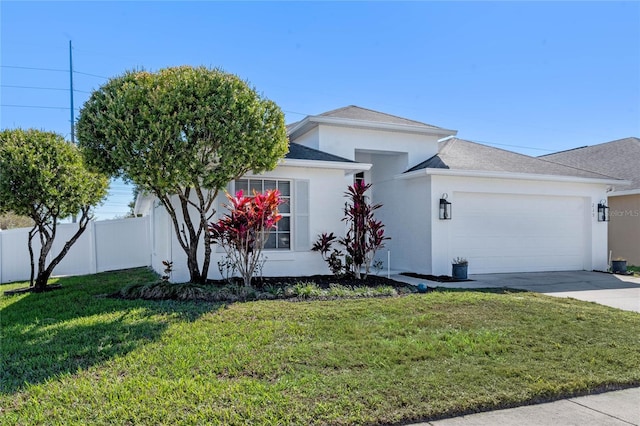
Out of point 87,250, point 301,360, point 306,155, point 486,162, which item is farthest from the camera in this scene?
point 87,250

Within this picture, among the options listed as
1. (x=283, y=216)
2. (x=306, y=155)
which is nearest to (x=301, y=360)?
(x=283, y=216)

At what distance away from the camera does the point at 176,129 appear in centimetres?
749

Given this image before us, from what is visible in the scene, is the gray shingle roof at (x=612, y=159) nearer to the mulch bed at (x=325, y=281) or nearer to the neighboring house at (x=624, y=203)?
the neighboring house at (x=624, y=203)

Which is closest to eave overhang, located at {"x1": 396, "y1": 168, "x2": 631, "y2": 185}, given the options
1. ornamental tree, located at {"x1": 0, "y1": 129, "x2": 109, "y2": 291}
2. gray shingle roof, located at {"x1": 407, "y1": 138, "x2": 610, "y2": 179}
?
gray shingle roof, located at {"x1": 407, "y1": 138, "x2": 610, "y2": 179}

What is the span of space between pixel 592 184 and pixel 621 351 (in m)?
10.2

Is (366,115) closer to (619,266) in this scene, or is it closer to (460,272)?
(460,272)

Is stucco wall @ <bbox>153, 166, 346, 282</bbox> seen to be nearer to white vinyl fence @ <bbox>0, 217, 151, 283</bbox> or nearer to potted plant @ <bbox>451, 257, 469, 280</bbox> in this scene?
potted plant @ <bbox>451, 257, 469, 280</bbox>

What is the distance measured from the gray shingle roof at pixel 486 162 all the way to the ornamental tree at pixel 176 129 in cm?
600

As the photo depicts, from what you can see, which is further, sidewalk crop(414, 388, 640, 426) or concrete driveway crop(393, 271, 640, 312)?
concrete driveway crop(393, 271, 640, 312)

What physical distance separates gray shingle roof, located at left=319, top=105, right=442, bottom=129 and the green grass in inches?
293

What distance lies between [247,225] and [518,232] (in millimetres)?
8705

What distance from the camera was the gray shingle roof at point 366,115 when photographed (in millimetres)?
13356

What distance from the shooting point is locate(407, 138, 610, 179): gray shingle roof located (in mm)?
12520

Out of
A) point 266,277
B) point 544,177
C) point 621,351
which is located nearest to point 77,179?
point 266,277
